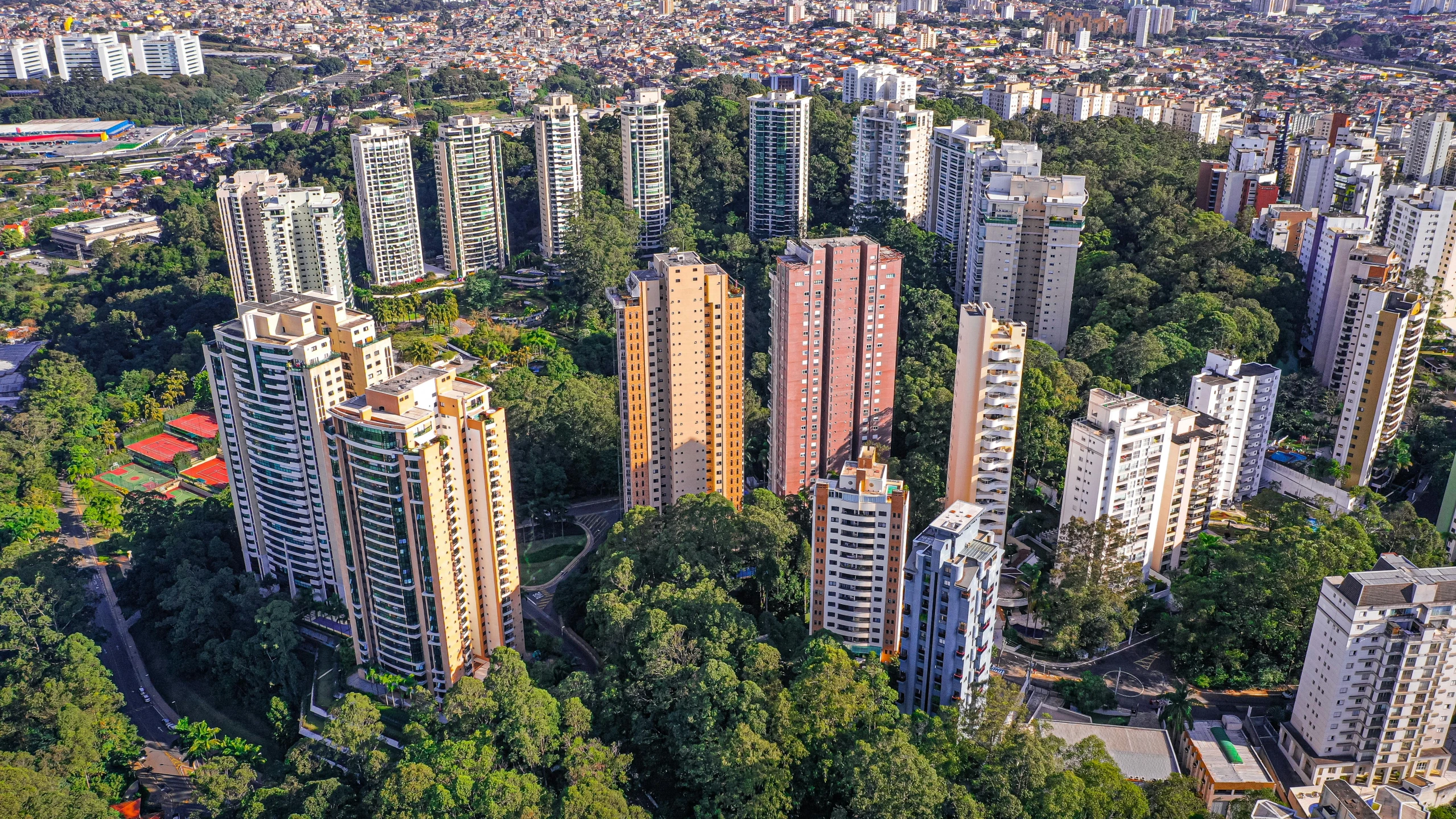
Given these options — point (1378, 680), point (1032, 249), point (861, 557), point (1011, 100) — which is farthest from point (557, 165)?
point (1378, 680)

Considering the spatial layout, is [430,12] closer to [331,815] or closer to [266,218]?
[266,218]

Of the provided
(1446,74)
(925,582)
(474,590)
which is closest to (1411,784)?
(925,582)

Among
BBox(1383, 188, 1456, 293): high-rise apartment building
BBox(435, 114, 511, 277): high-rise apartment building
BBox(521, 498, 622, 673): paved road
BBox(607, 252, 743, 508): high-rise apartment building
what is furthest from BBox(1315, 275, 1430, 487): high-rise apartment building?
BBox(435, 114, 511, 277): high-rise apartment building

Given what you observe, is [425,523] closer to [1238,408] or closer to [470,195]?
[1238,408]

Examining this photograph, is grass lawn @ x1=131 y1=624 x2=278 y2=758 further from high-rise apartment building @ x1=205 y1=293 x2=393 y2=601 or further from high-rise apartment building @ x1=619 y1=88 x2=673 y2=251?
high-rise apartment building @ x1=619 y1=88 x2=673 y2=251

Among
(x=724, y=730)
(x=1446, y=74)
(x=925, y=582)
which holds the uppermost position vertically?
(x=1446, y=74)

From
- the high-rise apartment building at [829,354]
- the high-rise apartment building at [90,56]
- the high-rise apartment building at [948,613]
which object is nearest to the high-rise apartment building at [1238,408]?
the high-rise apartment building at [829,354]

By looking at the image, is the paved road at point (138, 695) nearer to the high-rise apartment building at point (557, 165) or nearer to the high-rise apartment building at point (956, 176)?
the high-rise apartment building at point (557, 165)
